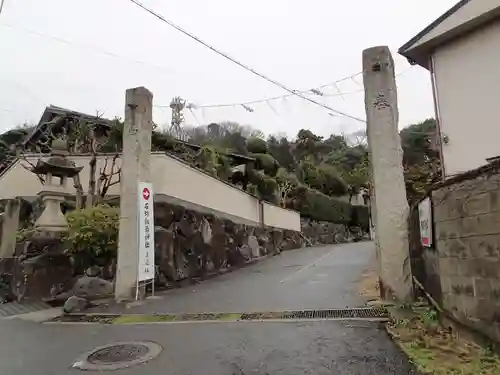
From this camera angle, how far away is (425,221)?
5.39m

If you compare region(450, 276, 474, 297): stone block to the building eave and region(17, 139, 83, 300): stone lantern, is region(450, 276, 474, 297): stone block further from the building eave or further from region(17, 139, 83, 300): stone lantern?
region(17, 139, 83, 300): stone lantern

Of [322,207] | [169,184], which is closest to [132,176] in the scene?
[169,184]

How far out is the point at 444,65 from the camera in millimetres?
10023

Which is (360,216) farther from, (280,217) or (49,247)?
(49,247)

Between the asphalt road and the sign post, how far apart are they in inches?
29.4

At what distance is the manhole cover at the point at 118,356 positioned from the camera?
13.9ft

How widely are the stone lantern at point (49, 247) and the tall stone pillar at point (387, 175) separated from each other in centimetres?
698

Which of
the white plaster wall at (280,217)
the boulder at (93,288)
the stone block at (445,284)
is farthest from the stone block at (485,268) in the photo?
the white plaster wall at (280,217)

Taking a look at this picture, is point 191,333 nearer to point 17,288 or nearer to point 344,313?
point 344,313

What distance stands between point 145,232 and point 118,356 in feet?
13.4

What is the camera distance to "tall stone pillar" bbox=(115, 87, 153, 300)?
8.31m

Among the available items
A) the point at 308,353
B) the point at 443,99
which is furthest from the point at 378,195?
the point at 443,99

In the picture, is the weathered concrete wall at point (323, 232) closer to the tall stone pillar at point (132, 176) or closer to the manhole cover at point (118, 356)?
the tall stone pillar at point (132, 176)

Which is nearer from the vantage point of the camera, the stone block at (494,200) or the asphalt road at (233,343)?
the stone block at (494,200)
